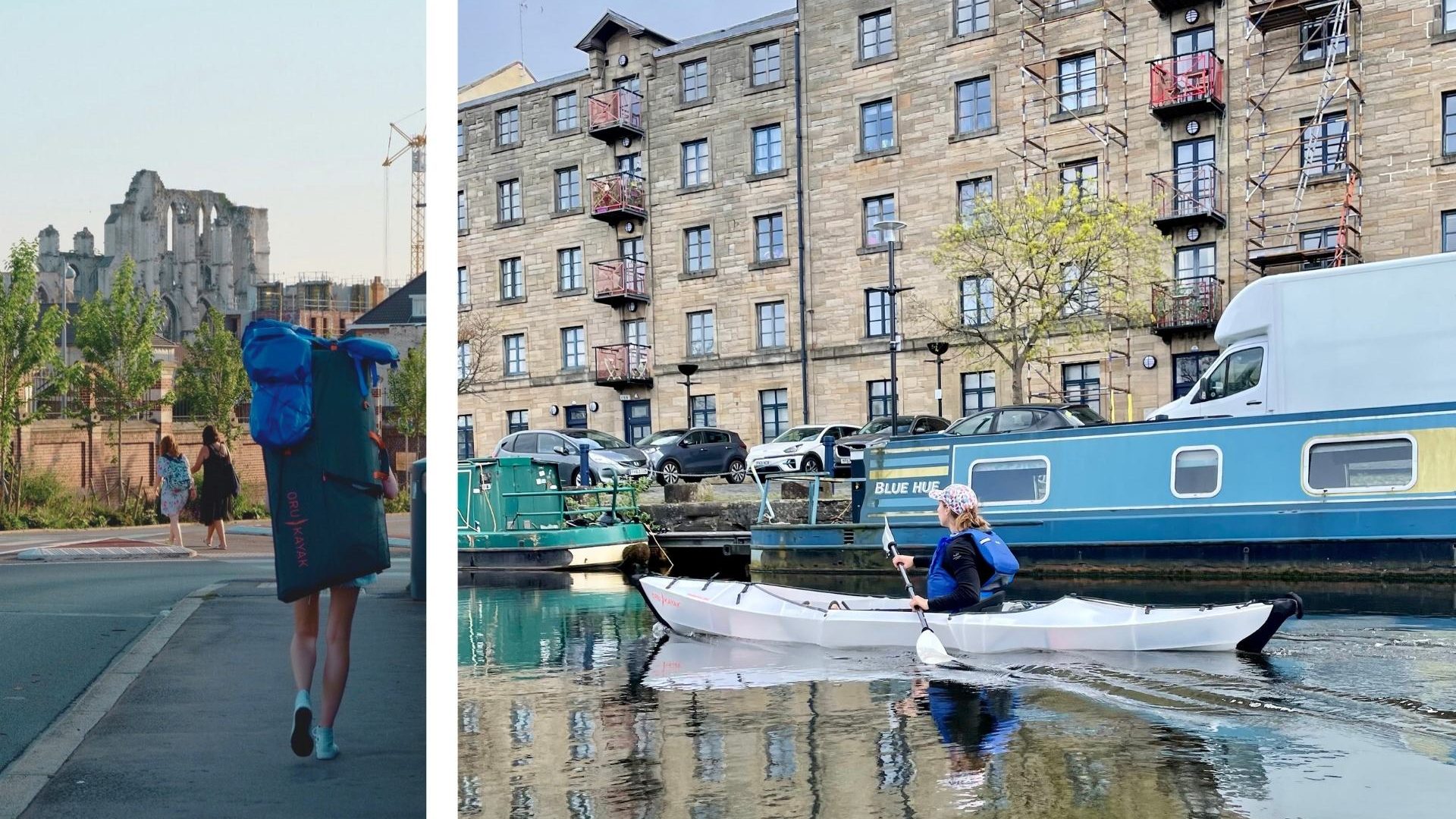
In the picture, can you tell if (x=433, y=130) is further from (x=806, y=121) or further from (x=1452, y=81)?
(x=806, y=121)

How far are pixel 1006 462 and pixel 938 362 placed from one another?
10.4 meters

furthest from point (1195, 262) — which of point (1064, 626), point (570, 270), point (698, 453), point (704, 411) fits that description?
point (1064, 626)

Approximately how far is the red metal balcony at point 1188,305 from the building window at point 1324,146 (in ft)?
8.54

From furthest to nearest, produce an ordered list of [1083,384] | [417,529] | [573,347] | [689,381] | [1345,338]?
1. [573,347]
2. [689,381]
3. [1083,384]
4. [1345,338]
5. [417,529]

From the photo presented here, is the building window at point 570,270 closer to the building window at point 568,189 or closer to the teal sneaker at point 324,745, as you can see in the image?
the building window at point 568,189

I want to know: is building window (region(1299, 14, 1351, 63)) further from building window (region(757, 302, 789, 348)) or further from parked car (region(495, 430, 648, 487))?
parked car (region(495, 430, 648, 487))

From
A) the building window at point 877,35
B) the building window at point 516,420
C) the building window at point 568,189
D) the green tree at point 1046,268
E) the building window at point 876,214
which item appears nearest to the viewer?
the green tree at point 1046,268

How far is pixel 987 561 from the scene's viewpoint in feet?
29.6

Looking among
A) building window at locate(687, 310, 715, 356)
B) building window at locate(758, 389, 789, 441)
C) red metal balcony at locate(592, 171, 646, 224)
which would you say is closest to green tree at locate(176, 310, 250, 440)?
building window at locate(758, 389, 789, 441)

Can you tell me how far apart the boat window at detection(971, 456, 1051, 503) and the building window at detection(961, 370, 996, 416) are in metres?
11.4

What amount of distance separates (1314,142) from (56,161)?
25544 mm

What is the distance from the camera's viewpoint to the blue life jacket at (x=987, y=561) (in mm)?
8828

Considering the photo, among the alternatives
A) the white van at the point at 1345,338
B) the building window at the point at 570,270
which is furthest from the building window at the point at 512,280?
the white van at the point at 1345,338

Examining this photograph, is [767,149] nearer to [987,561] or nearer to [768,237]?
[768,237]
